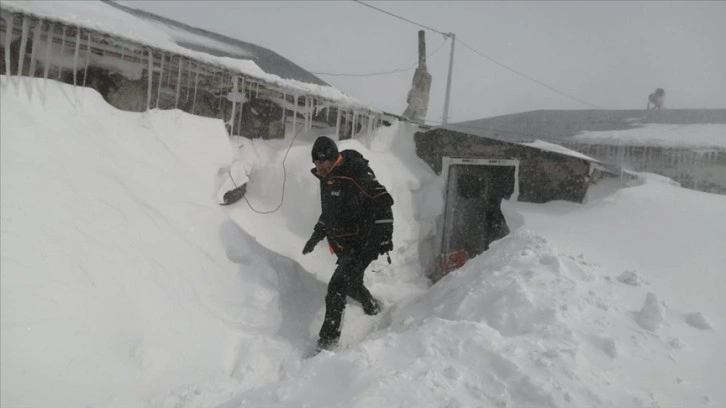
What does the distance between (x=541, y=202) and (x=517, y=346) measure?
13.4 ft

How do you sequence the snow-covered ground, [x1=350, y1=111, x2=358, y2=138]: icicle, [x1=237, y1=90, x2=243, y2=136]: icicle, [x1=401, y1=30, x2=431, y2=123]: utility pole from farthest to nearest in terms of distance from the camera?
[x1=401, y1=30, x2=431, y2=123]: utility pole → [x1=350, y1=111, x2=358, y2=138]: icicle → [x1=237, y1=90, x2=243, y2=136]: icicle → the snow-covered ground

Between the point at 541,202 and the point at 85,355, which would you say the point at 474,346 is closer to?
the point at 85,355

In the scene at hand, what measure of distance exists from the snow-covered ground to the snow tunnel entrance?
69.1 inches

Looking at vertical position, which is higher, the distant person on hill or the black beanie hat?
the distant person on hill

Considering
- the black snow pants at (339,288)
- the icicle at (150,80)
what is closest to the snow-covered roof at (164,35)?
the icicle at (150,80)

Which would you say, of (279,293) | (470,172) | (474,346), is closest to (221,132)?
(279,293)

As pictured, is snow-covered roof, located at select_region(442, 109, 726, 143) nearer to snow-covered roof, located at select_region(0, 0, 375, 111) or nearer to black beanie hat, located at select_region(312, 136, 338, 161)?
snow-covered roof, located at select_region(0, 0, 375, 111)

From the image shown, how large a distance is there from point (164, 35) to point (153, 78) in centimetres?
85

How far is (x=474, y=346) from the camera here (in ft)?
8.29

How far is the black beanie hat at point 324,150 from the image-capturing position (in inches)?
149

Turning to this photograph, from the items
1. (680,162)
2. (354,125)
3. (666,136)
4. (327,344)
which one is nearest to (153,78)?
(354,125)

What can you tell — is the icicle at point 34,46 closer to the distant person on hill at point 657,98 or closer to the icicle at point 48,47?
the icicle at point 48,47

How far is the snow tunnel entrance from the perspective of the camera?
6750 millimetres

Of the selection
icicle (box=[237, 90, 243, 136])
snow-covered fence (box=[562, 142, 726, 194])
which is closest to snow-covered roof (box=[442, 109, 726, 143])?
snow-covered fence (box=[562, 142, 726, 194])
